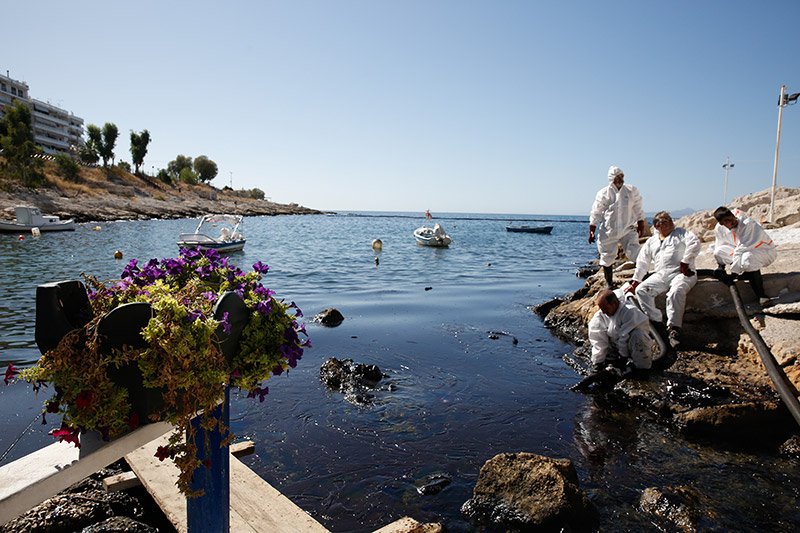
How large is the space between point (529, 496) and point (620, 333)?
4.43 meters

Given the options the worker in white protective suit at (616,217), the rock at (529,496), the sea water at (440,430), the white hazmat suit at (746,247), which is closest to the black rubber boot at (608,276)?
the worker in white protective suit at (616,217)

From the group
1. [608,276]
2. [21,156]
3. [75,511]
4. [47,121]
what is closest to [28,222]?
[21,156]

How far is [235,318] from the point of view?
2775 mm

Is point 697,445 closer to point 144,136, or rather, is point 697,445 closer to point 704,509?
point 704,509

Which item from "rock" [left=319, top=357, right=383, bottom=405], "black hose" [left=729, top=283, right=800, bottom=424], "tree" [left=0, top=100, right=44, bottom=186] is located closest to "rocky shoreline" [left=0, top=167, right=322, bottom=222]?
"tree" [left=0, top=100, right=44, bottom=186]

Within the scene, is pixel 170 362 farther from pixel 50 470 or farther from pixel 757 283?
pixel 757 283

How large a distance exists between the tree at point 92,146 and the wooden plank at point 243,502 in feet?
350

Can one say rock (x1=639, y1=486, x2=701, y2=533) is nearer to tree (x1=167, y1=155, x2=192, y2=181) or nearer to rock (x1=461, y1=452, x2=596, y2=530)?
rock (x1=461, y1=452, x2=596, y2=530)

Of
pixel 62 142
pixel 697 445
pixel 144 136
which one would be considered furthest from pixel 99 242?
pixel 62 142

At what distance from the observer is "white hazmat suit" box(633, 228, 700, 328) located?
9.06m

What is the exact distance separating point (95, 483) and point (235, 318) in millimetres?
3671

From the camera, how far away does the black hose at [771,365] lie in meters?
6.73

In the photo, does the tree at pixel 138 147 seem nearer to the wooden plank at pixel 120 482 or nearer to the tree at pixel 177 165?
the tree at pixel 177 165

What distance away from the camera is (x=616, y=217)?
11914 mm
